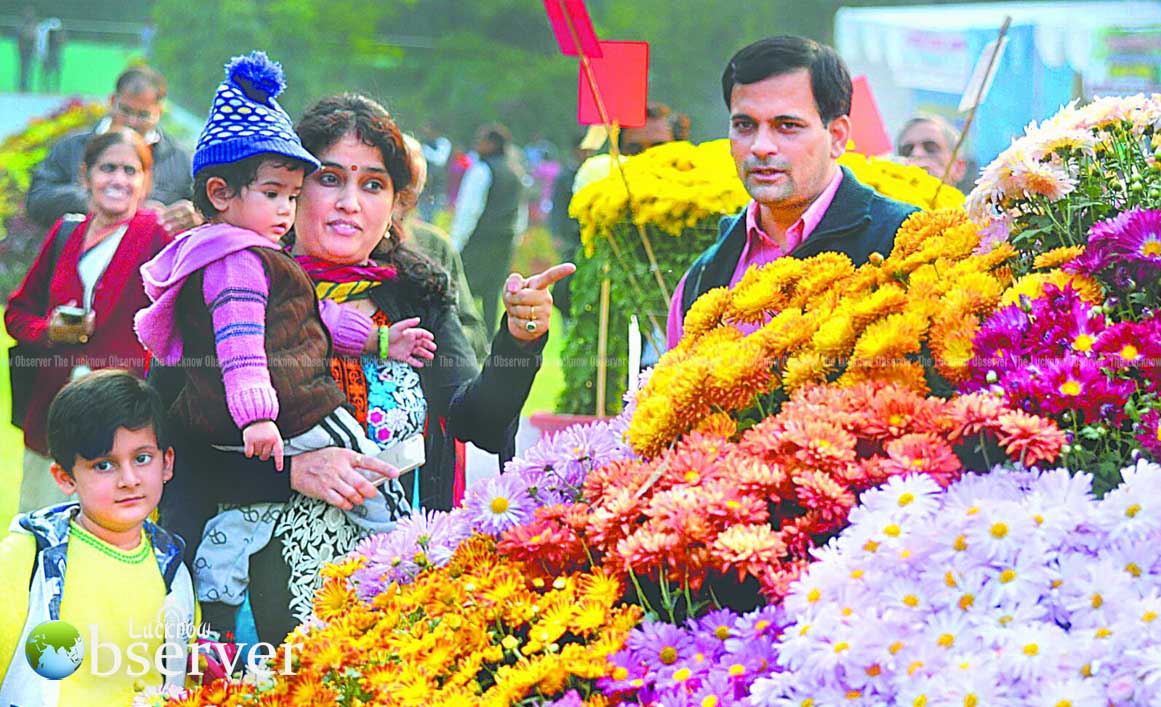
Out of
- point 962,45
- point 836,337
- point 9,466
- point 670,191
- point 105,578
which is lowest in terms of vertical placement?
point 9,466

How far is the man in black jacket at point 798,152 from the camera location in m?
2.59

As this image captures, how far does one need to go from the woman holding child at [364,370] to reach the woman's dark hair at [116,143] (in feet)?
4.96

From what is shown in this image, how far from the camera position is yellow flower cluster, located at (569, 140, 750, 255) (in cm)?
398

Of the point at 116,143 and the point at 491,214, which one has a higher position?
the point at 116,143

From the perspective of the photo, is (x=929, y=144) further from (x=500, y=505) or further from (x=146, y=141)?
(x=500, y=505)

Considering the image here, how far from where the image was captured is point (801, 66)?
2.63m

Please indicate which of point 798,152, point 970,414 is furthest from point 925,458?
point 798,152

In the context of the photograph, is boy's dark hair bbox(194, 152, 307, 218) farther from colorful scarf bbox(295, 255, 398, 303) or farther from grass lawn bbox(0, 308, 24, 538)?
grass lawn bbox(0, 308, 24, 538)

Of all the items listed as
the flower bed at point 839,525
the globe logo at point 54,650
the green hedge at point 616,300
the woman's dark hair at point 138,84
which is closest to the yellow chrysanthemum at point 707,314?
the flower bed at point 839,525

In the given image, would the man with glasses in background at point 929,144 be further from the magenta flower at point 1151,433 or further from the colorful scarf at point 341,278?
the magenta flower at point 1151,433

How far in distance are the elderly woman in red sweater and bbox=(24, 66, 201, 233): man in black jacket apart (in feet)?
1.06

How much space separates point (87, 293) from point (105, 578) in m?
1.41

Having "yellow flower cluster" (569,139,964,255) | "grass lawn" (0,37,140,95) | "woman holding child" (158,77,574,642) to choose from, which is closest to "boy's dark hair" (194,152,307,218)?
"woman holding child" (158,77,574,642)

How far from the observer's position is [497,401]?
2.67 metres
